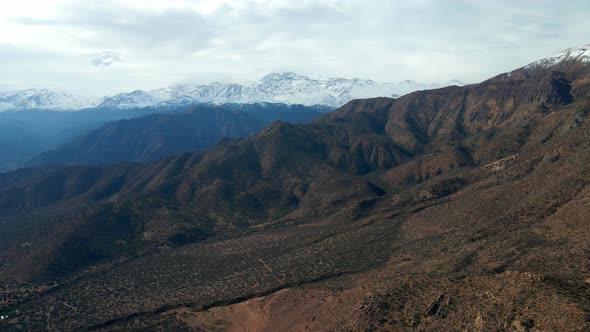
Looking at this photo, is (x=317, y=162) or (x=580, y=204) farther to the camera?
(x=317, y=162)

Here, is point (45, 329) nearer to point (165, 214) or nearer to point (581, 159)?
point (165, 214)

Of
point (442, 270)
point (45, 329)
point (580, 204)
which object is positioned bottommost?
point (45, 329)

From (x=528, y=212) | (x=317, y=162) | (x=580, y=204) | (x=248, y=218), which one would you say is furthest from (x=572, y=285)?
(x=317, y=162)

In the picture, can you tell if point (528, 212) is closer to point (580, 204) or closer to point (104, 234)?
point (580, 204)

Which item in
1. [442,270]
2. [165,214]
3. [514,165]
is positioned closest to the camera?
[442,270]

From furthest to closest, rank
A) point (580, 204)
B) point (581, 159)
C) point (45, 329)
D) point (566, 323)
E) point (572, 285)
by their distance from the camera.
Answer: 1. point (581, 159)
2. point (45, 329)
3. point (580, 204)
4. point (572, 285)
5. point (566, 323)

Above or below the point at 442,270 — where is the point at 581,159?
above
